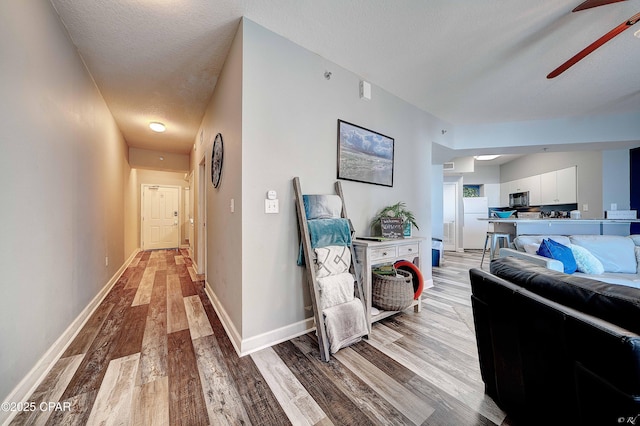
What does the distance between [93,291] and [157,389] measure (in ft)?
6.43

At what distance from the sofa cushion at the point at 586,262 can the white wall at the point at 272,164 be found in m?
2.21

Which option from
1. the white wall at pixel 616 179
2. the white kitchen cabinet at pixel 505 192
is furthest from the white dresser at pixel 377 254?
the white kitchen cabinet at pixel 505 192

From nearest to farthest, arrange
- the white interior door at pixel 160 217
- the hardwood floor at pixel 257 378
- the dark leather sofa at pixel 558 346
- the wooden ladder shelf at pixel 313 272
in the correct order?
the dark leather sofa at pixel 558 346, the hardwood floor at pixel 257 378, the wooden ladder shelf at pixel 313 272, the white interior door at pixel 160 217

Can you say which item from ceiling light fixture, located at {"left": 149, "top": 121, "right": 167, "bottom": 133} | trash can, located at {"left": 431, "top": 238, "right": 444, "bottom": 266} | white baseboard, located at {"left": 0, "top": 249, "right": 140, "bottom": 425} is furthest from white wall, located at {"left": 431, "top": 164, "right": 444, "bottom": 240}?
white baseboard, located at {"left": 0, "top": 249, "right": 140, "bottom": 425}

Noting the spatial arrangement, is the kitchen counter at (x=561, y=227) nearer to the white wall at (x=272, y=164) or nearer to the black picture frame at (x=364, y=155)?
the black picture frame at (x=364, y=155)

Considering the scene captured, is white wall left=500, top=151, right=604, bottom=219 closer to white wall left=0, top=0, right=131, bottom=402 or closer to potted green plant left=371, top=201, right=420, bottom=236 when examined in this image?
potted green plant left=371, top=201, right=420, bottom=236

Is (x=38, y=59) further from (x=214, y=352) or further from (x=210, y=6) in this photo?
(x=214, y=352)

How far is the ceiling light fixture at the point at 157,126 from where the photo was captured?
375 centimetres

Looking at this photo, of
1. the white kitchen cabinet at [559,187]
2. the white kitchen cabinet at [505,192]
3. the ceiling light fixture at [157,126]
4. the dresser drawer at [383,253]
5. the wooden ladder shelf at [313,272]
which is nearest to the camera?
the wooden ladder shelf at [313,272]

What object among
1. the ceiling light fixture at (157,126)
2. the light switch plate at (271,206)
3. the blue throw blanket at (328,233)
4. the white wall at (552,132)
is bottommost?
the blue throw blanket at (328,233)

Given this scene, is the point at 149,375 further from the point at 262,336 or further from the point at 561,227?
the point at 561,227

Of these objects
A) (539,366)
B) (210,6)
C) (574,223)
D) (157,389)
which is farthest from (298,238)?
(574,223)

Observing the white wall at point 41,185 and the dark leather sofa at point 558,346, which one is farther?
the white wall at point 41,185

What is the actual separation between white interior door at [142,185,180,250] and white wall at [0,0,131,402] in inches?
177
